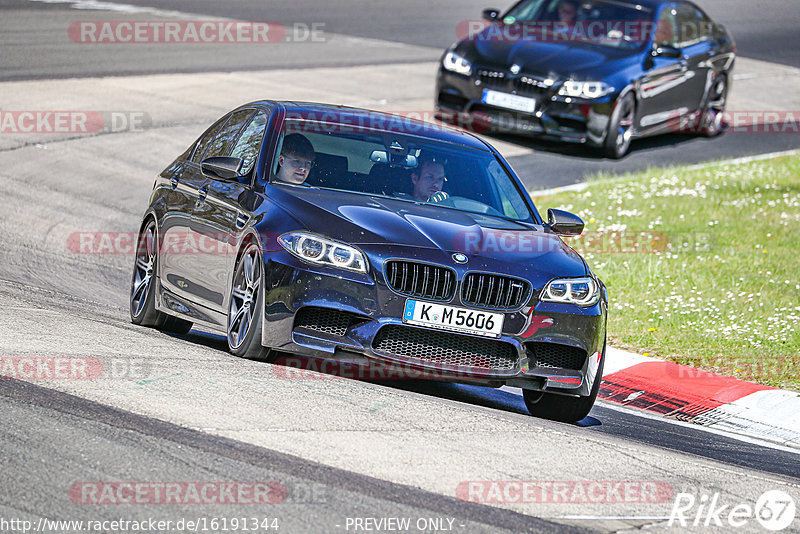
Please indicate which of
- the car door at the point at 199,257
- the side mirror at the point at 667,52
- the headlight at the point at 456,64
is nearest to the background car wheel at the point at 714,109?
the side mirror at the point at 667,52

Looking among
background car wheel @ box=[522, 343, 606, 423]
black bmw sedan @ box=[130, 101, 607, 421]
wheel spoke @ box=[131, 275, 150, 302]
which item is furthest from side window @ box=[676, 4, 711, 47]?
background car wheel @ box=[522, 343, 606, 423]

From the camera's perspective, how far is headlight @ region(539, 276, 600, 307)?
24.3 ft

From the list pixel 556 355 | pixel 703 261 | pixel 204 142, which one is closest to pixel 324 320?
pixel 556 355

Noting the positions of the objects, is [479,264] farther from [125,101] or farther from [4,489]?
[125,101]

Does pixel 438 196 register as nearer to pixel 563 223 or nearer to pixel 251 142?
pixel 563 223

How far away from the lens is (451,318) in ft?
23.3

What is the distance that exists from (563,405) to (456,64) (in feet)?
33.5

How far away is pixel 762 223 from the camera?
14.8 meters

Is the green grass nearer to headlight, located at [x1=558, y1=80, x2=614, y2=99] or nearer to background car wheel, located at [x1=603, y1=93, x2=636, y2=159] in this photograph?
background car wheel, located at [x1=603, y1=93, x2=636, y2=159]

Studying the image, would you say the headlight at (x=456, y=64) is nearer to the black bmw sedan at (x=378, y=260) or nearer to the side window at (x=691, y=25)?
the side window at (x=691, y=25)

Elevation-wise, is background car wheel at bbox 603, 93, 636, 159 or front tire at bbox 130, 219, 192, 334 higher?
front tire at bbox 130, 219, 192, 334

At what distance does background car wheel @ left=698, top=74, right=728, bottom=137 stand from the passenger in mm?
12576

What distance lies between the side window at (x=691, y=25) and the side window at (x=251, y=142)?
1158cm

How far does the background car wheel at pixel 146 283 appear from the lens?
8883mm
